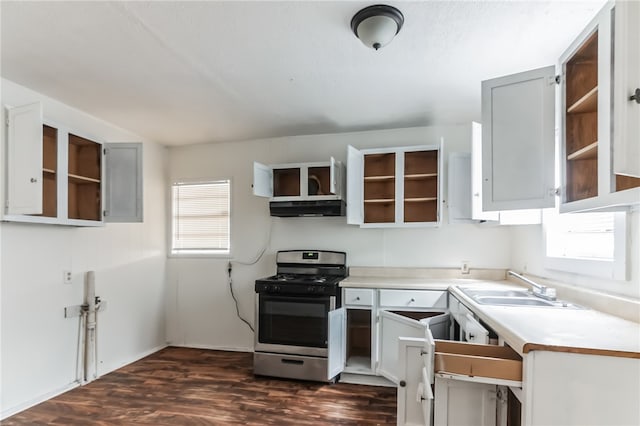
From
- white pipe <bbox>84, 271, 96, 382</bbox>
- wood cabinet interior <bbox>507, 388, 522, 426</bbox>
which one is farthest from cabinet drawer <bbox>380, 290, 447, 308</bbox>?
white pipe <bbox>84, 271, 96, 382</bbox>

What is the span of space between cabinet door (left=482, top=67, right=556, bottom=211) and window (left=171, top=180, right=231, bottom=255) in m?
2.89

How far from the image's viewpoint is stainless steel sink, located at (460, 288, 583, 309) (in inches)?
80.9

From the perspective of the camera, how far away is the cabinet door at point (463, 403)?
1.51 metres

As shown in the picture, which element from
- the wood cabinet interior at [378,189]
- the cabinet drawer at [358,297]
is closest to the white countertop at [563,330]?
the cabinet drawer at [358,297]

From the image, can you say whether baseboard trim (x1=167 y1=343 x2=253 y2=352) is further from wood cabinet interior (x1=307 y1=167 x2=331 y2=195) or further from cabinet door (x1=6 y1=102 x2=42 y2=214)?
cabinet door (x1=6 y1=102 x2=42 y2=214)

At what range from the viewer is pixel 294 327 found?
10.4 ft

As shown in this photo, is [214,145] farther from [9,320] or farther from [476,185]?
[476,185]

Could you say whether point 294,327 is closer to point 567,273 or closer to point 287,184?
point 287,184

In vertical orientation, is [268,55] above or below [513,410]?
above

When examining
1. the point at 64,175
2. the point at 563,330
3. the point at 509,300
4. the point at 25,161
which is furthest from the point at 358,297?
the point at 25,161

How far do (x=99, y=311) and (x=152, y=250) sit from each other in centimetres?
91

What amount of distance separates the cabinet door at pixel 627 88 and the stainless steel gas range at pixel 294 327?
2.33 meters

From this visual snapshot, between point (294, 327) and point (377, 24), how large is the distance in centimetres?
250

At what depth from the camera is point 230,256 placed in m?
4.02
